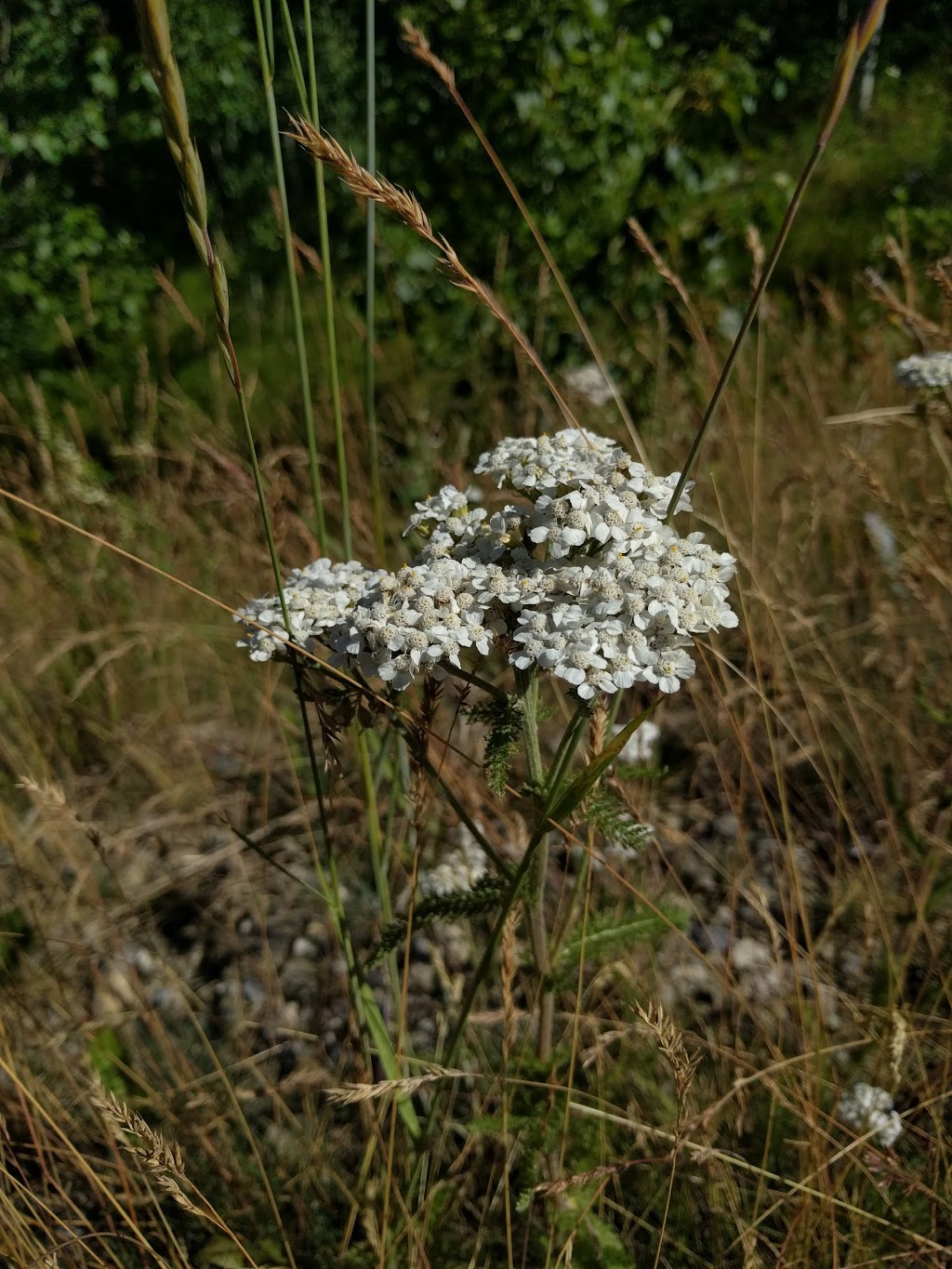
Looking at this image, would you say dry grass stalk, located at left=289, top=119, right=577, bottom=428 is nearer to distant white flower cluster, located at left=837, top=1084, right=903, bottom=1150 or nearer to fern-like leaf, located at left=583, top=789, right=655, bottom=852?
fern-like leaf, located at left=583, top=789, right=655, bottom=852

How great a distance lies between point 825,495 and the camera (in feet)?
9.67

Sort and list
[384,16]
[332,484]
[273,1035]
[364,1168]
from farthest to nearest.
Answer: [384,16] → [332,484] → [273,1035] → [364,1168]

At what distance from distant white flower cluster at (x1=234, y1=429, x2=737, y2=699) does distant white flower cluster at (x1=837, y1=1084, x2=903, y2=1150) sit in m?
0.98

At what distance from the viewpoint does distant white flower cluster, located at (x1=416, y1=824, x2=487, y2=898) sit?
2014mm

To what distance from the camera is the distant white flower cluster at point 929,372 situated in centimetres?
201

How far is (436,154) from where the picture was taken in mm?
4625

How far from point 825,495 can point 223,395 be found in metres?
2.92

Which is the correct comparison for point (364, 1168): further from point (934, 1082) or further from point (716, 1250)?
point (934, 1082)

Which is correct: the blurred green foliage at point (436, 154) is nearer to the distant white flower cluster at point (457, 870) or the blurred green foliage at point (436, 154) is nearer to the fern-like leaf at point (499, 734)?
the distant white flower cluster at point (457, 870)

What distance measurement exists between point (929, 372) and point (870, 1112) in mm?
1476

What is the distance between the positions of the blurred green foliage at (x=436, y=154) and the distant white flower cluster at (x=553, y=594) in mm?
3304

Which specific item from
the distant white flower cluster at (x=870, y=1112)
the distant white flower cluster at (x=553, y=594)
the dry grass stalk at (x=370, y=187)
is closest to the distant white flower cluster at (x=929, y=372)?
the distant white flower cluster at (x=553, y=594)

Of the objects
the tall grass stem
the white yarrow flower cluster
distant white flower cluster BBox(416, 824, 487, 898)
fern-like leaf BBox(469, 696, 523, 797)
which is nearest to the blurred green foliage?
distant white flower cluster BBox(416, 824, 487, 898)

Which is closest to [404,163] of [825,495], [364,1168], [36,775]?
[825,495]
